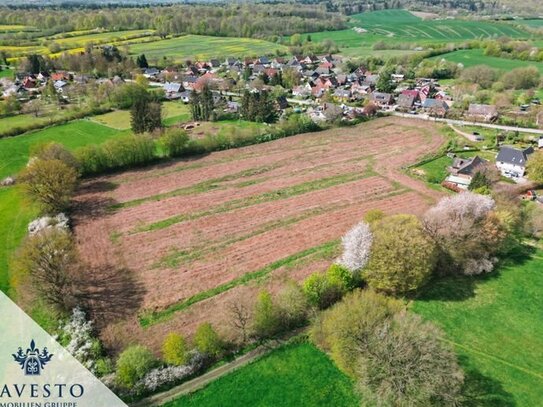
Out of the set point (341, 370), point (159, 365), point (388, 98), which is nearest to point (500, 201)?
point (341, 370)

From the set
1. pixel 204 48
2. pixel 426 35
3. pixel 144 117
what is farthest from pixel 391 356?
pixel 426 35

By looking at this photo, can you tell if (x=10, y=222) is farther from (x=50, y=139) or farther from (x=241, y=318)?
(x=241, y=318)

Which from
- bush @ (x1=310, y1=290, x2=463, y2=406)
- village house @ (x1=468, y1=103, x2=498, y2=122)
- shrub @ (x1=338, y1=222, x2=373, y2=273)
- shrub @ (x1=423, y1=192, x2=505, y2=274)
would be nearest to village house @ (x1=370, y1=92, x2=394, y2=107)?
village house @ (x1=468, y1=103, x2=498, y2=122)

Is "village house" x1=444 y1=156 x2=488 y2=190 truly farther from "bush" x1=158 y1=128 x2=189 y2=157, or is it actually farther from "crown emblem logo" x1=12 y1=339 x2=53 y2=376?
"crown emblem logo" x1=12 y1=339 x2=53 y2=376

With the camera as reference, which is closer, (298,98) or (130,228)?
(130,228)

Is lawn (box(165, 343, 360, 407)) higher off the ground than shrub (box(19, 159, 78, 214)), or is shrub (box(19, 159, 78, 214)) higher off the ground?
shrub (box(19, 159, 78, 214))

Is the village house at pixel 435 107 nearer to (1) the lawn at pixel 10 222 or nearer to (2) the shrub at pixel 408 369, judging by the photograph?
(2) the shrub at pixel 408 369

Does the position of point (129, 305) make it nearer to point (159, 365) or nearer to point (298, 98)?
point (159, 365)
